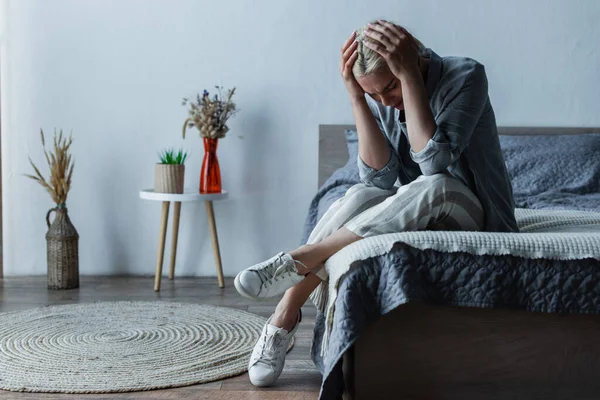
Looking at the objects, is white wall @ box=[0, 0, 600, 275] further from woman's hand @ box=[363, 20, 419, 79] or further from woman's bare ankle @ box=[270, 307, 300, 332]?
woman's hand @ box=[363, 20, 419, 79]

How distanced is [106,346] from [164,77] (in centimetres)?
161

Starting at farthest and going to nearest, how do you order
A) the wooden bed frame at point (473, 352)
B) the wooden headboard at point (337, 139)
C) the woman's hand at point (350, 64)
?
the wooden headboard at point (337, 139), the woman's hand at point (350, 64), the wooden bed frame at point (473, 352)

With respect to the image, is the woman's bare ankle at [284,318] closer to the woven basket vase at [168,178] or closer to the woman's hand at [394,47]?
the woman's hand at [394,47]

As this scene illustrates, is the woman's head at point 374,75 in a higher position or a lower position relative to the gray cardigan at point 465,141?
higher

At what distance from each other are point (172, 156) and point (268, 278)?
1809mm

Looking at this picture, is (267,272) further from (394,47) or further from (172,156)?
(172,156)

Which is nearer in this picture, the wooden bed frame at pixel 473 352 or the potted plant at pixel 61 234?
the wooden bed frame at pixel 473 352

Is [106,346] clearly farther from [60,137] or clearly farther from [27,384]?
[60,137]

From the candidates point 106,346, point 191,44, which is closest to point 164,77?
point 191,44

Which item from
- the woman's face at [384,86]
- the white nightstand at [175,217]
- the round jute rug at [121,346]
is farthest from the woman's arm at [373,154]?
the white nightstand at [175,217]

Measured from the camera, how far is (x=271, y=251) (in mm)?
3625

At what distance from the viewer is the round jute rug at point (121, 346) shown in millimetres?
2010

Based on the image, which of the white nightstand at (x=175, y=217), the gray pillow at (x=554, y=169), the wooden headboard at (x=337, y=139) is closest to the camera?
the gray pillow at (x=554, y=169)

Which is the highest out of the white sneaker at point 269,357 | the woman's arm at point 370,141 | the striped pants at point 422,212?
the woman's arm at point 370,141
